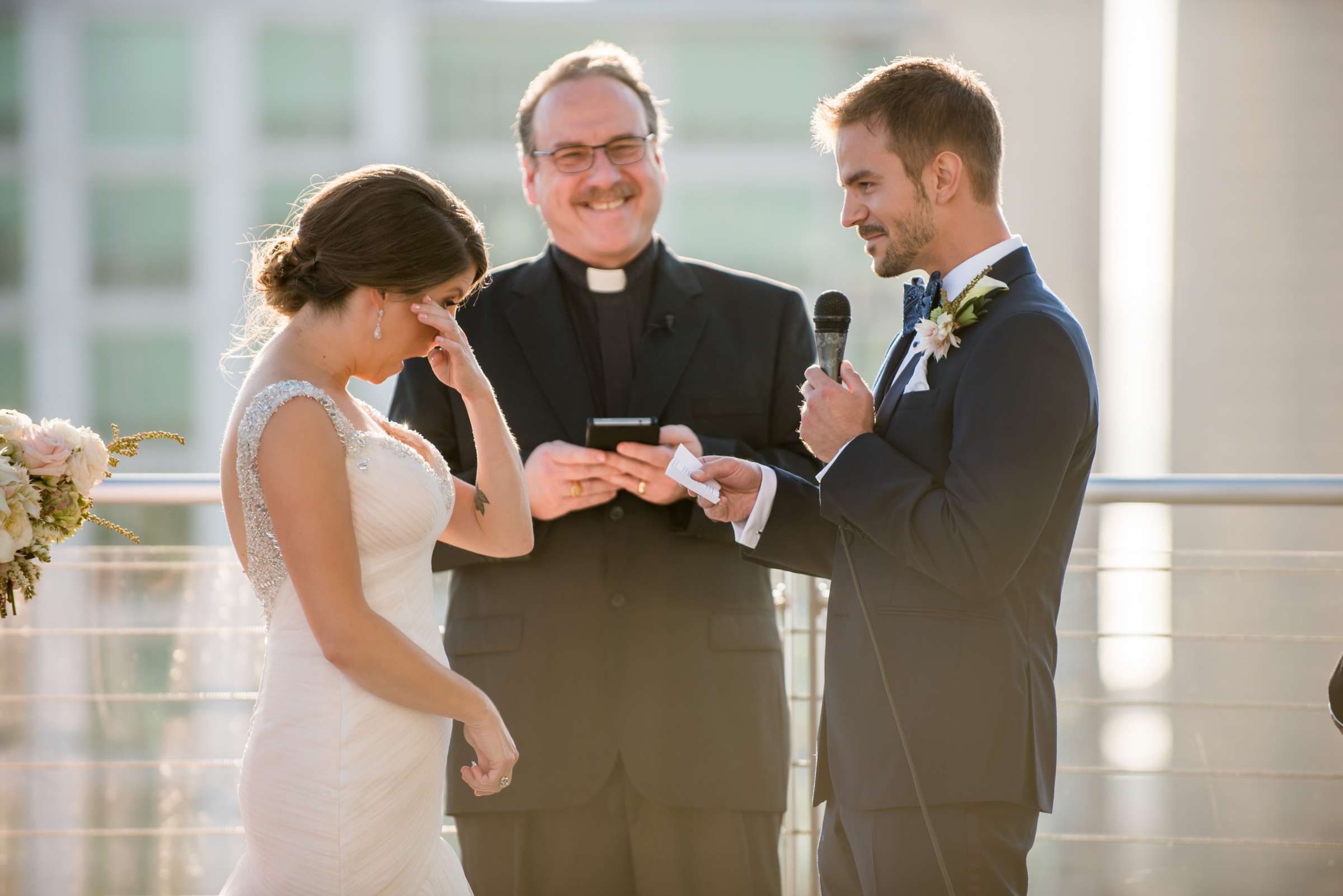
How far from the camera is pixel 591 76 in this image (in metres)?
2.41

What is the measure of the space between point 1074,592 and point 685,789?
1.36 metres

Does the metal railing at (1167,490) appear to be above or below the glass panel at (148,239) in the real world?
below

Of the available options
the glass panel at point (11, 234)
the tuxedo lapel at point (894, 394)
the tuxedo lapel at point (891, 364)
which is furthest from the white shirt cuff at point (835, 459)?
the glass panel at point (11, 234)

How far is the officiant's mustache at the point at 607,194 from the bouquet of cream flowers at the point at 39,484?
100cm

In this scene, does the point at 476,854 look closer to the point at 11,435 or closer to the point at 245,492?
the point at 245,492

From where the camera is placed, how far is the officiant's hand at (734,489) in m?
1.95

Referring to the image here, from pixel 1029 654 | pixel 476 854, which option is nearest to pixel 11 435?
pixel 476 854

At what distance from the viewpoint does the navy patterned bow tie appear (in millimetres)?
1761

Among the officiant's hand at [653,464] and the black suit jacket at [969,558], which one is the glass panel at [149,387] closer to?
the officiant's hand at [653,464]

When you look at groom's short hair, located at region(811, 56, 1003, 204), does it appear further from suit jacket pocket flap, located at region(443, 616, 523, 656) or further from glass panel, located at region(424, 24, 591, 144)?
glass panel, located at region(424, 24, 591, 144)

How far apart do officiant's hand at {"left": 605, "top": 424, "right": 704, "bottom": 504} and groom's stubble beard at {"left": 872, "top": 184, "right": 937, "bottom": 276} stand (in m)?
0.49

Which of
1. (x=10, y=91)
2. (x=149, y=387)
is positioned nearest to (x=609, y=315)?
(x=149, y=387)

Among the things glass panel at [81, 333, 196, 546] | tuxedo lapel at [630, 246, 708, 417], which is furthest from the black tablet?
glass panel at [81, 333, 196, 546]

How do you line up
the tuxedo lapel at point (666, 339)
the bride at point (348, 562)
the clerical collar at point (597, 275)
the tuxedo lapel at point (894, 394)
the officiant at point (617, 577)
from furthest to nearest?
1. the clerical collar at point (597, 275)
2. the tuxedo lapel at point (666, 339)
3. the officiant at point (617, 577)
4. the tuxedo lapel at point (894, 394)
5. the bride at point (348, 562)
